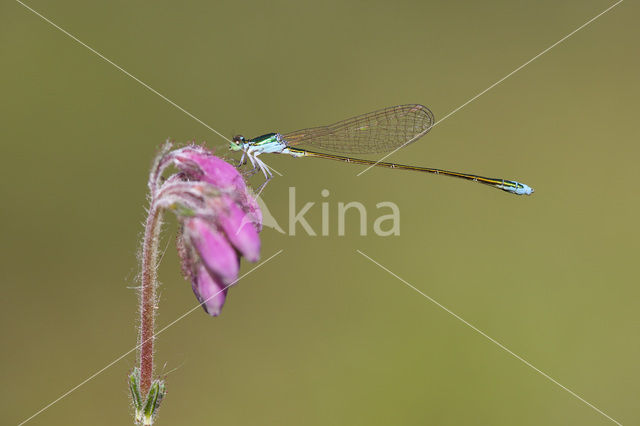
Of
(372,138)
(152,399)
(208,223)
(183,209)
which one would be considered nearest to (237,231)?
(208,223)

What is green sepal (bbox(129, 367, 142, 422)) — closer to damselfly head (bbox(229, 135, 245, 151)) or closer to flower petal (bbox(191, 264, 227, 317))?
flower petal (bbox(191, 264, 227, 317))

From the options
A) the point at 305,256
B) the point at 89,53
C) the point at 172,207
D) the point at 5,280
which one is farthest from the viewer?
the point at 89,53

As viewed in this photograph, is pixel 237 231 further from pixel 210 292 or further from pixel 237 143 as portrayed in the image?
pixel 237 143

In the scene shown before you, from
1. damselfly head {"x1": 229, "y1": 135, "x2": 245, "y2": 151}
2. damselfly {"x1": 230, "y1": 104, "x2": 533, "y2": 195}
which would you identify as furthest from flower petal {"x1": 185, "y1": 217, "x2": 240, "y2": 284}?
damselfly {"x1": 230, "y1": 104, "x2": 533, "y2": 195}

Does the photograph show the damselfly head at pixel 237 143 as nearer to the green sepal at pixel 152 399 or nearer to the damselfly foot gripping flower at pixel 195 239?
the damselfly foot gripping flower at pixel 195 239

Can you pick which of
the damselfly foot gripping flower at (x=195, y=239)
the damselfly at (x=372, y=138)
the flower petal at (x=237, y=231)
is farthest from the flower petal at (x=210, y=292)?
the damselfly at (x=372, y=138)

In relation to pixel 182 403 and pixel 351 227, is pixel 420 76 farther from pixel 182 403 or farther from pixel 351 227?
pixel 182 403

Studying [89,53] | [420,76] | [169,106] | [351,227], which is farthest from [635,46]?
[89,53]
